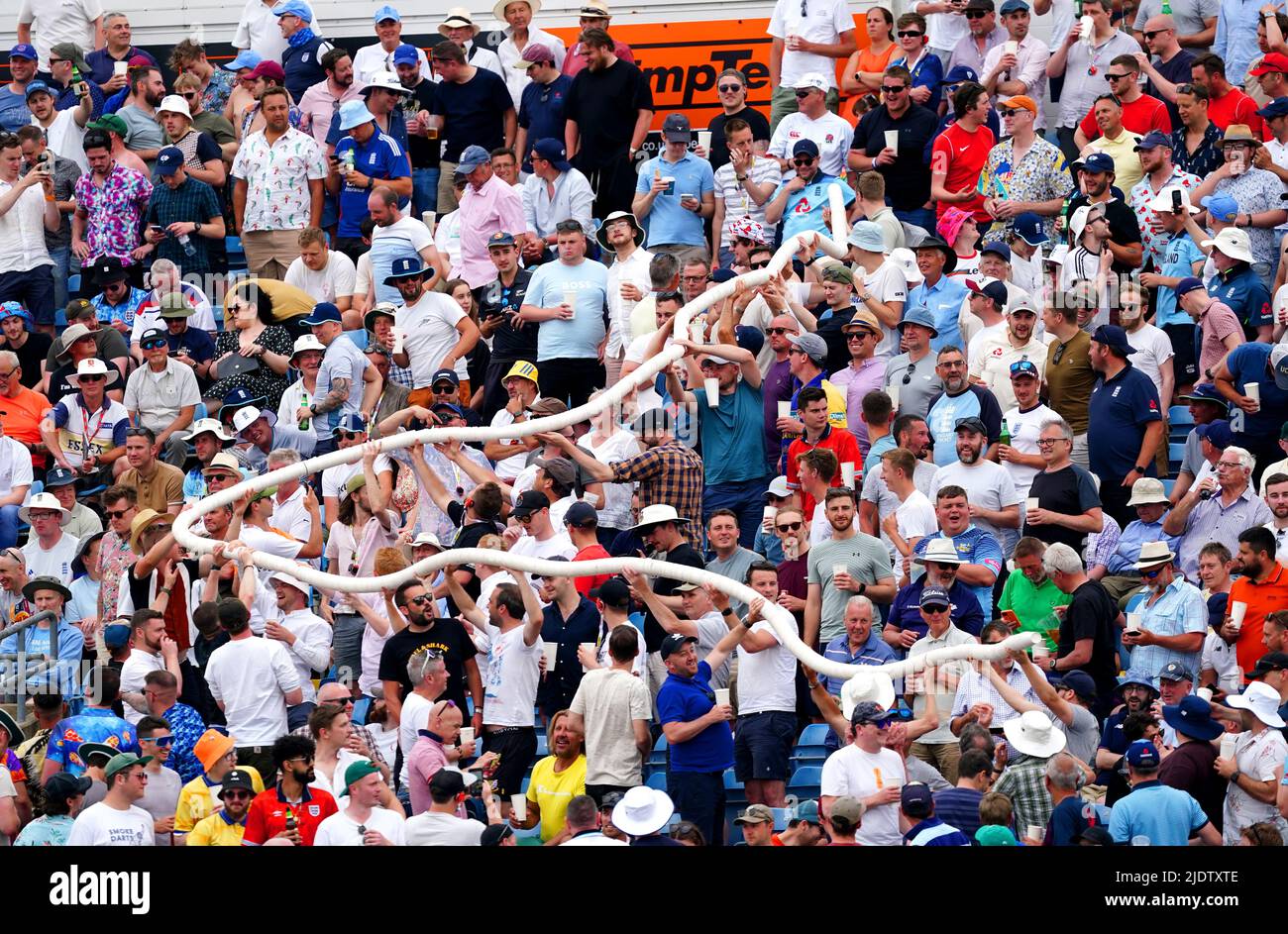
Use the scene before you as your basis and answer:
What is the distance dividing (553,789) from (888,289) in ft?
17.5

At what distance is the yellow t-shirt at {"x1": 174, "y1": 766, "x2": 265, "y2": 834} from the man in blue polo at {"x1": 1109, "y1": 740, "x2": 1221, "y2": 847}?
5.08 metres

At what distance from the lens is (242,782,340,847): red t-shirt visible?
13.6 meters

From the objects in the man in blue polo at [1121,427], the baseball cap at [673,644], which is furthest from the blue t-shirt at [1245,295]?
the baseball cap at [673,644]

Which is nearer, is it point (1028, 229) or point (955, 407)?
point (955, 407)

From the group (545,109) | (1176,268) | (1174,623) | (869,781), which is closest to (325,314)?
(545,109)

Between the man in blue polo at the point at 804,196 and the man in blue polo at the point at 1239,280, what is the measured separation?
3.29 meters

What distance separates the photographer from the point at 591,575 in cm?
1548

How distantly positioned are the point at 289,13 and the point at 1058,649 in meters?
11.4

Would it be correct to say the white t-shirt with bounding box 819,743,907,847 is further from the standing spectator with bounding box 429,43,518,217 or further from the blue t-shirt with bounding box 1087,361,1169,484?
the standing spectator with bounding box 429,43,518,217

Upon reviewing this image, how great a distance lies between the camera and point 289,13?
74.6ft

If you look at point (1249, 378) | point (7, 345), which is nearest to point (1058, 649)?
point (1249, 378)

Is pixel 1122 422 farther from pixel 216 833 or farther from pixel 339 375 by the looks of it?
pixel 216 833
